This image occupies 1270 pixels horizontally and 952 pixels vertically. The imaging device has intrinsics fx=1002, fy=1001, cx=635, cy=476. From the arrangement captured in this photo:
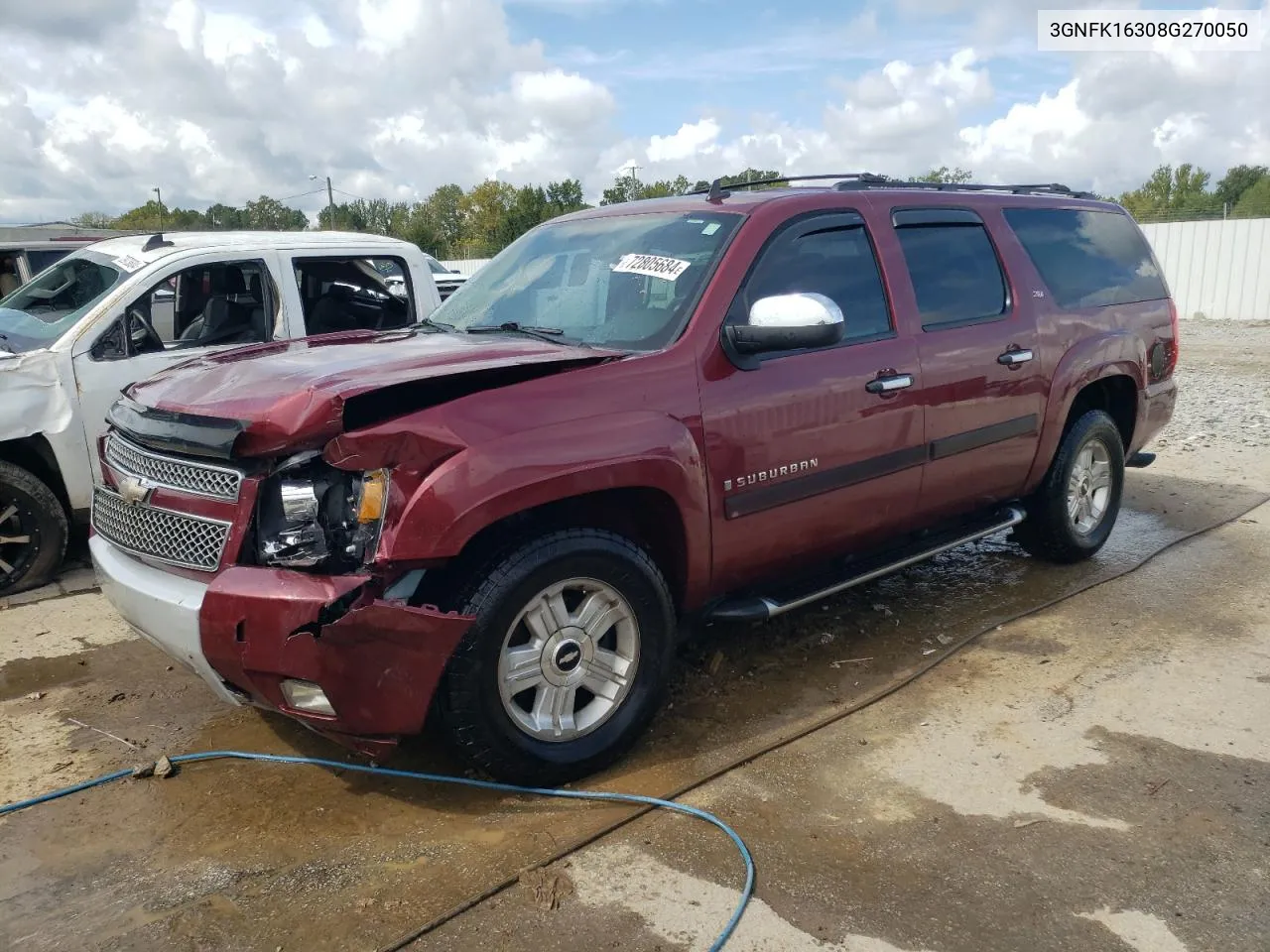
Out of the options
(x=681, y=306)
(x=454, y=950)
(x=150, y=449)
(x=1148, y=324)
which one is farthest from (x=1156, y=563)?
(x=150, y=449)

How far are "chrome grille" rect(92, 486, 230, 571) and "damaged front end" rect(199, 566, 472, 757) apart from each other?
6.2 inches

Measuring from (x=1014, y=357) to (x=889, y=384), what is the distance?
39.3 inches

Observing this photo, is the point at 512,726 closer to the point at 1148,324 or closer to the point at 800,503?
the point at 800,503

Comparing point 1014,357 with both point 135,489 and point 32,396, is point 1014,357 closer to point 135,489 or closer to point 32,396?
point 135,489

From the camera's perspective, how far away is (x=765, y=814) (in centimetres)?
313

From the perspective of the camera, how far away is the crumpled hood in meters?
2.82

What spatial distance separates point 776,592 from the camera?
3934 millimetres

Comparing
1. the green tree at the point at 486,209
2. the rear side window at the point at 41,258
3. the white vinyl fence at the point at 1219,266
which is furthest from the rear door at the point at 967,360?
the green tree at the point at 486,209

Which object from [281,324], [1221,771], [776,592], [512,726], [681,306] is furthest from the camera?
[281,324]

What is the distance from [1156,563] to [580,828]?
416 cm

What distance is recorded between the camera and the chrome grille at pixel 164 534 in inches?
117

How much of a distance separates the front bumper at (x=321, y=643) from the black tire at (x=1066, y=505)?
363 cm

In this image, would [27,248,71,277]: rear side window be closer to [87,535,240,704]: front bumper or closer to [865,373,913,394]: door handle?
[87,535,240,704]: front bumper

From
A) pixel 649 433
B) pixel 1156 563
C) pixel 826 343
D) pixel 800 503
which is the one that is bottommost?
pixel 1156 563
